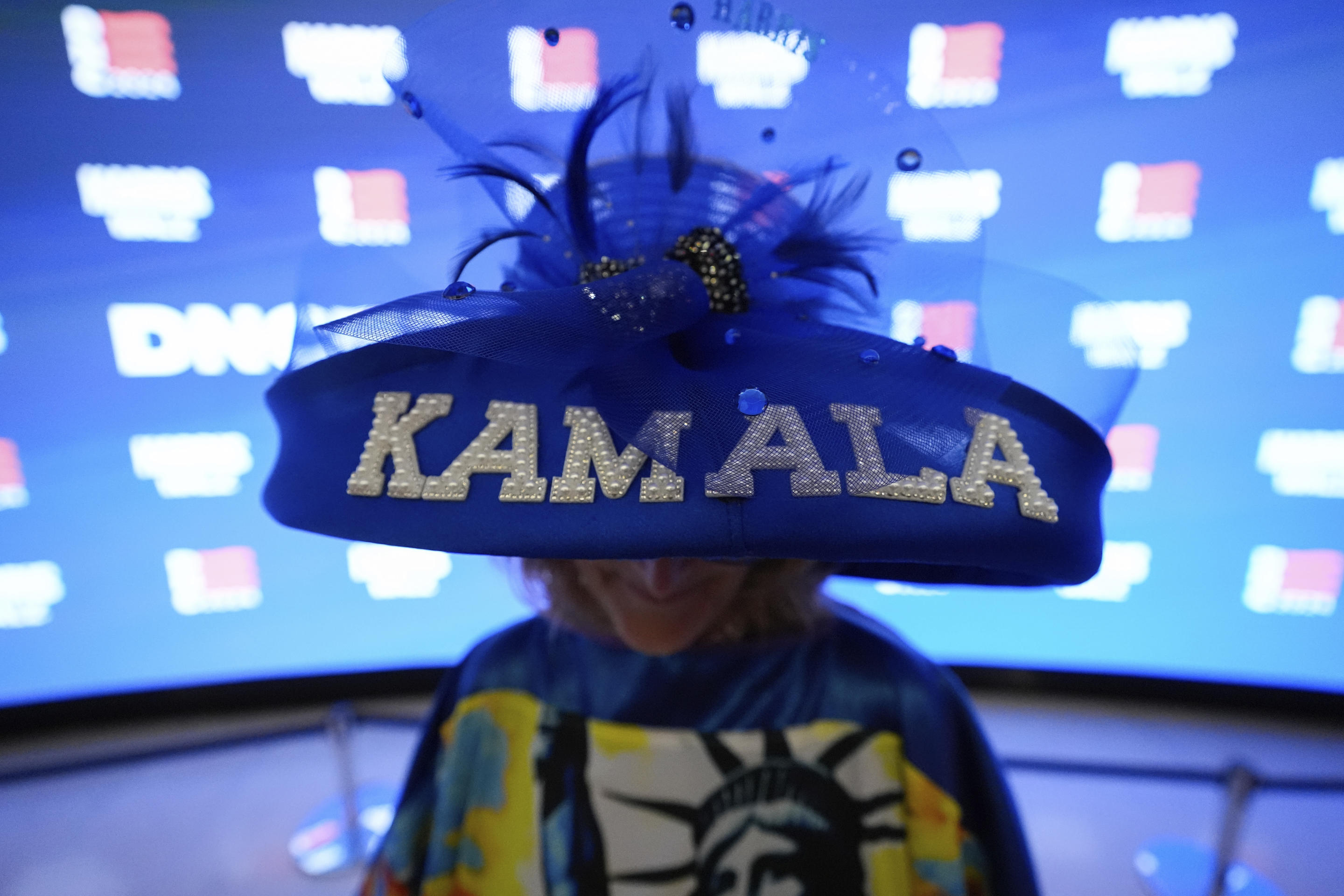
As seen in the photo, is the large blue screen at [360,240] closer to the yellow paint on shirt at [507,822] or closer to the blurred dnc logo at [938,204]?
the yellow paint on shirt at [507,822]

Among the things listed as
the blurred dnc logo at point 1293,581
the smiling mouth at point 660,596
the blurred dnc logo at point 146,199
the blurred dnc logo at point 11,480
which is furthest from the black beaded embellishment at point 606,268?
the blurred dnc logo at point 1293,581

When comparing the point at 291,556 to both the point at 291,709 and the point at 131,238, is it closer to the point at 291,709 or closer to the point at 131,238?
the point at 291,709

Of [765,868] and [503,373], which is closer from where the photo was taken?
Result: [503,373]

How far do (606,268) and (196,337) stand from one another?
89 cm

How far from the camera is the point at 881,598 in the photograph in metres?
1.16

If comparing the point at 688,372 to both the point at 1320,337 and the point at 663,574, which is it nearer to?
the point at 663,574

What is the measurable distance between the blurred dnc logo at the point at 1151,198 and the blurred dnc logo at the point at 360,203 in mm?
1013

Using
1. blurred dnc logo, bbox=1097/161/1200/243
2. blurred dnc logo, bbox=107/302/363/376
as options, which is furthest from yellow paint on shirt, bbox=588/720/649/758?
blurred dnc logo, bbox=1097/161/1200/243

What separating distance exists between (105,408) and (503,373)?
3.18 feet

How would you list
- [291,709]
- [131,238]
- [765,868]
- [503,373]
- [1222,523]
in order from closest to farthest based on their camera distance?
[503,373]
[765,868]
[131,238]
[1222,523]
[291,709]

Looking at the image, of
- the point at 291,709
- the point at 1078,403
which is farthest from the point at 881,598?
the point at 291,709

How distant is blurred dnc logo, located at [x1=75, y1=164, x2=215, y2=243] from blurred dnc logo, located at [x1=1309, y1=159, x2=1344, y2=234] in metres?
1.59

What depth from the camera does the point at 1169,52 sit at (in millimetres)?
908

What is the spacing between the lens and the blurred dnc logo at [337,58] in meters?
0.90
